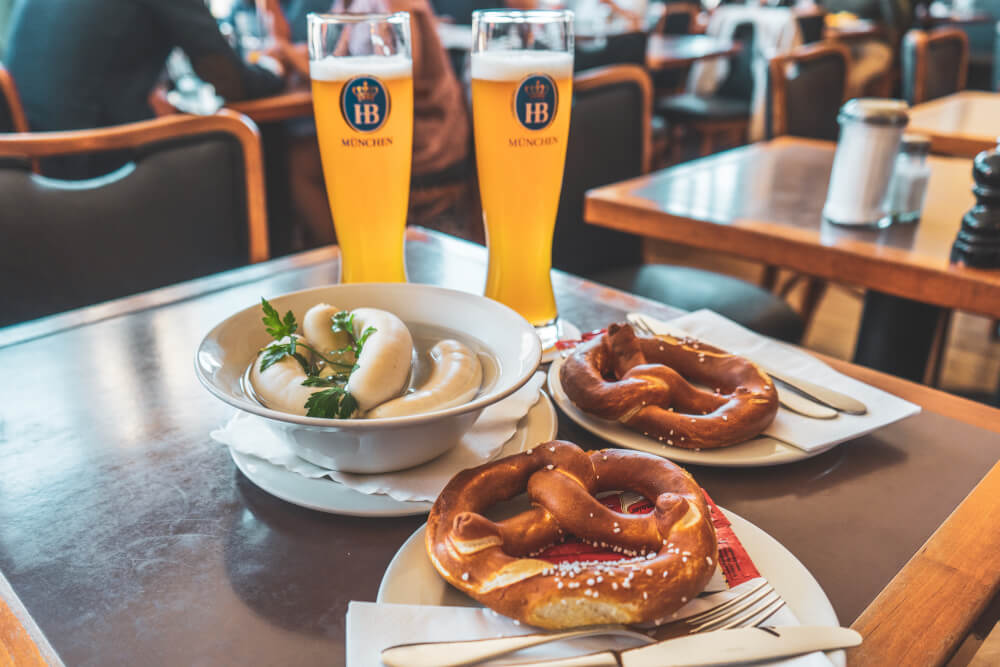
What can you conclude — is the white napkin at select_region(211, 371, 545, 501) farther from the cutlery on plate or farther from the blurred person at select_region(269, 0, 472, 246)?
the blurred person at select_region(269, 0, 472, 246)

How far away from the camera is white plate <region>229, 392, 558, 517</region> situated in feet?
1.65

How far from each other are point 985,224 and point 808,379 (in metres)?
0.51

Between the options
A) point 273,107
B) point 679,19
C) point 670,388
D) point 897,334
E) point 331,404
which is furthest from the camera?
point 679,19

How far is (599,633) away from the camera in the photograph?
1.30ft

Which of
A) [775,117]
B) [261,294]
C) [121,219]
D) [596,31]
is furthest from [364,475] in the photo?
[596,31]

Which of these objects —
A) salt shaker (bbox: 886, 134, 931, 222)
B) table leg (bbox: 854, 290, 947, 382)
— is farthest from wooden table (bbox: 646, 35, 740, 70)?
salt shaker (bbox: 886, 134, 931, 222)

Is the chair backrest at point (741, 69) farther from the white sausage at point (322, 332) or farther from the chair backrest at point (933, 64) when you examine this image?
the white sausage at point (322, 332)

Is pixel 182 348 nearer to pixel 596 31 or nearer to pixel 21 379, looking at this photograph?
pixel 21 379

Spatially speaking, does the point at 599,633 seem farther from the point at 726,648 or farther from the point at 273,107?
the point at 273,107

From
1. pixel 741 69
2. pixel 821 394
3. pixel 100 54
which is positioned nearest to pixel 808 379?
pixel 821 394

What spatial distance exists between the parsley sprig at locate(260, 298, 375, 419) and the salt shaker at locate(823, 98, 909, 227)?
88 cm

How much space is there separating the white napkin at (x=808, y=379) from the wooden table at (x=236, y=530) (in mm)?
22

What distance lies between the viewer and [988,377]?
94.6 inches

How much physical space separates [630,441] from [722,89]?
16.2 feet
